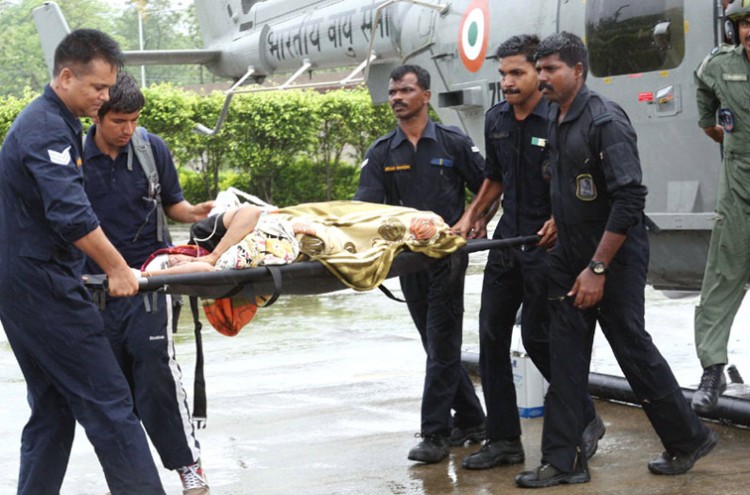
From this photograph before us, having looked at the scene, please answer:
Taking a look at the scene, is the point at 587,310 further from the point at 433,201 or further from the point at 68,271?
the point at 68,271

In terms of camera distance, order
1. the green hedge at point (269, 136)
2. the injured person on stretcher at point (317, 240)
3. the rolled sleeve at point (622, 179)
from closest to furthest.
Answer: the injured person on stretcher at point (317, 240)
the rolled sleeve at point (622, 179)
the green hedge at point (269, 136)

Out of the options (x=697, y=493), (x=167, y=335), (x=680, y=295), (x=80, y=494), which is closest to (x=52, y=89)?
(x=167, y=335)

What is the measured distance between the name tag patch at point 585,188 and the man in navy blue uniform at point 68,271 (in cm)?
192

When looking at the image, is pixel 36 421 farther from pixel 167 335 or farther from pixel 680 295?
pixel 680 295

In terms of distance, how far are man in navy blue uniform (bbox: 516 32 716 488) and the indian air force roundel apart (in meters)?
2.64

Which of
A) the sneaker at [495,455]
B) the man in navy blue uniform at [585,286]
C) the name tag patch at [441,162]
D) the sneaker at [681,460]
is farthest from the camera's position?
the name tag patch at [441,162]

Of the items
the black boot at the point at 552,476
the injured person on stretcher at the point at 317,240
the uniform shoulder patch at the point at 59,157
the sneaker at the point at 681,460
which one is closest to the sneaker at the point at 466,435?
Answer: the black boot at the point at 552,476

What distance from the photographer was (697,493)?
4.97 meters

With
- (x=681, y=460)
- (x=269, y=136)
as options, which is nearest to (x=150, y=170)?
(x=681, y=460)

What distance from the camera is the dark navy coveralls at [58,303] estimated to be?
4281 millimetres

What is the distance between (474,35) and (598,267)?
3.30 metres

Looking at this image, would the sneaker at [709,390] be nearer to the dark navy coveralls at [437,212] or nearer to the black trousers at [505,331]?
the black trousers at [505,331]

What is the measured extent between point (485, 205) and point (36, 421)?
7.59ft

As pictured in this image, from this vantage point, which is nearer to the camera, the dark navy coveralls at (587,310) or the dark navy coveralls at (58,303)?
the dark navy coveralls at (58,303)
